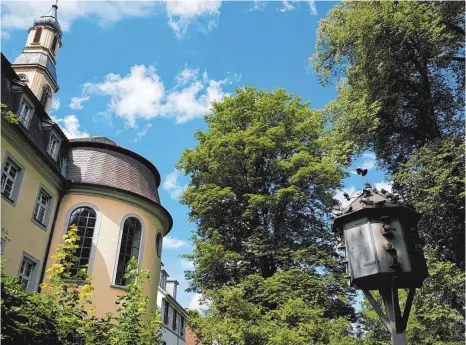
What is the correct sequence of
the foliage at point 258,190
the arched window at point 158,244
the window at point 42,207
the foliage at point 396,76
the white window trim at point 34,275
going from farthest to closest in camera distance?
the arched window at point 158,244 → the foliage at point 258,190 → the window at point 42,207 → the white window trim at point 34,275 → the foliage at point 396,76

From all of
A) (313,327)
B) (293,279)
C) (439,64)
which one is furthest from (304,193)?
(439,64)

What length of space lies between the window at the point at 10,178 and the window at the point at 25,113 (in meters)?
1.60

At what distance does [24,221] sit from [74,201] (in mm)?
2660

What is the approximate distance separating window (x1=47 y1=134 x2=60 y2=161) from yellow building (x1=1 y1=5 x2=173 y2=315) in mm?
41

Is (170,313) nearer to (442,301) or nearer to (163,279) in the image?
(163,279)

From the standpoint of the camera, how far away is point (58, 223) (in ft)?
52.1

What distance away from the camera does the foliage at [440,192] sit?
11.1 meters

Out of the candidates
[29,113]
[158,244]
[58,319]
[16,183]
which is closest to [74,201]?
[16,183]

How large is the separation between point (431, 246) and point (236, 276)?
8.63 metres

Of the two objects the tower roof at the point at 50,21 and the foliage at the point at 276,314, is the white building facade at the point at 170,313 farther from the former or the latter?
the tower roof at the point at 50,21

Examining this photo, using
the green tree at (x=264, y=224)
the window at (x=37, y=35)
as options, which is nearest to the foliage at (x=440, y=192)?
the green tree at (x=264, y=224)

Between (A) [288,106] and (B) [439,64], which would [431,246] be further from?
(A) [288,106]

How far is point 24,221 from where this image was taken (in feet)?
45.5

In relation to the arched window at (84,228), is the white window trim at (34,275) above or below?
below
